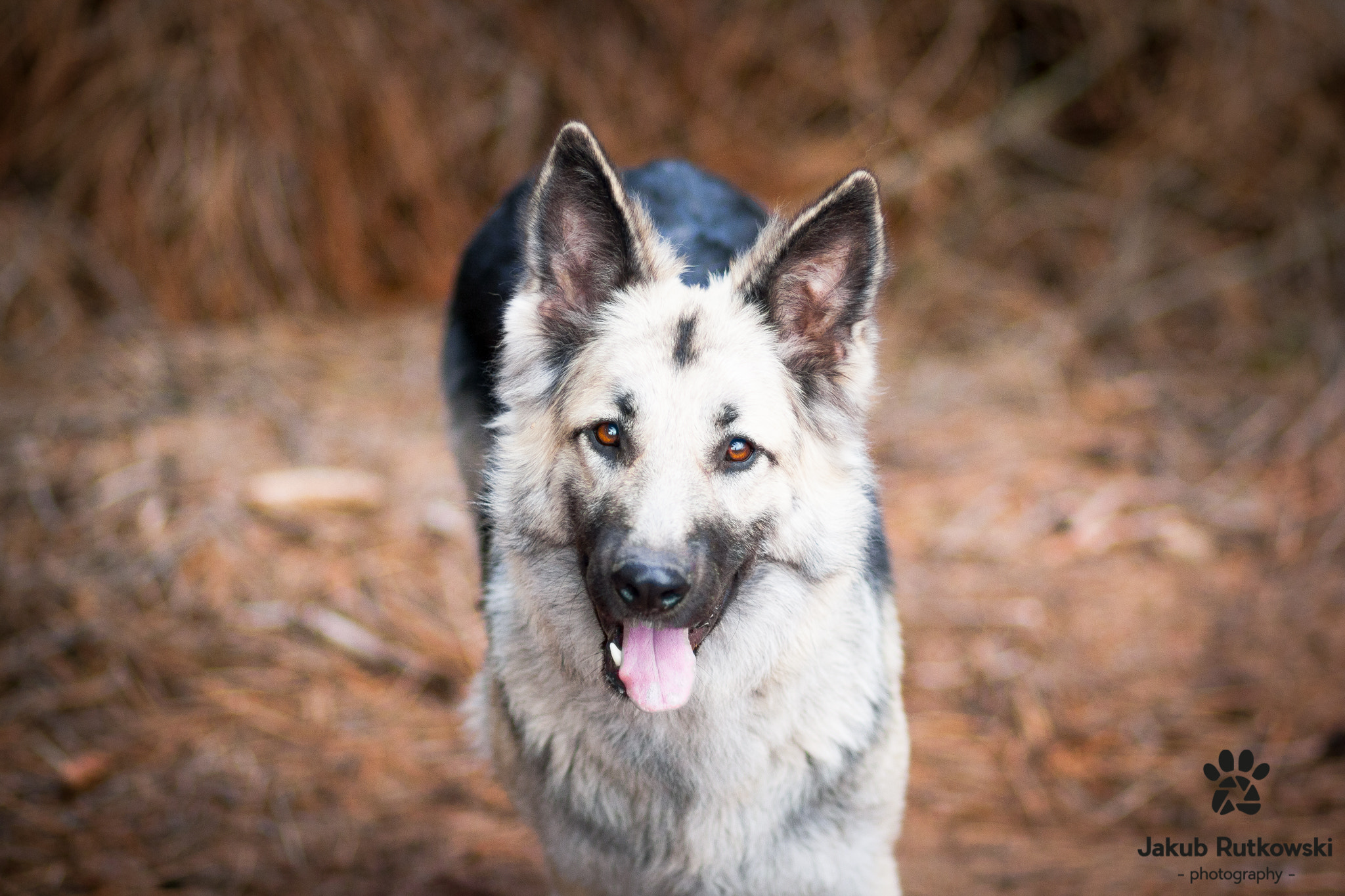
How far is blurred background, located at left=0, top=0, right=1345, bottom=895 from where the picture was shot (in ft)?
13.8

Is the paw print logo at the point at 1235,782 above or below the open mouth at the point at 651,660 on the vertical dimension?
below

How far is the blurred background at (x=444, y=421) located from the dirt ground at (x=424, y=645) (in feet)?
0.07

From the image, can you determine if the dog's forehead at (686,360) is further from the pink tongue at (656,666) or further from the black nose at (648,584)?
the pink tongue at (656,666)

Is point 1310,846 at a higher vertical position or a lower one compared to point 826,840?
lower

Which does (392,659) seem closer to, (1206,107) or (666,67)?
(666,67)

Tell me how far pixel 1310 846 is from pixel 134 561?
5.31 meters

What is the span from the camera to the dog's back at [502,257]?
353 centimetres

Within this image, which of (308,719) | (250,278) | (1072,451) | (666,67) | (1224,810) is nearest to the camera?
(1224,810)

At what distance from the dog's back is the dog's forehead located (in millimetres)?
415

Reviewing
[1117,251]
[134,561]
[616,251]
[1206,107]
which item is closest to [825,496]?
[616,251]

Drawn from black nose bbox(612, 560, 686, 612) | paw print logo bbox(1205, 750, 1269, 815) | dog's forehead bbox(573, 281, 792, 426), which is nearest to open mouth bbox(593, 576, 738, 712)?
black nose bbox(612, 560, 686, 612)

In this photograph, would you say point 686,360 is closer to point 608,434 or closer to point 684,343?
point 684,343

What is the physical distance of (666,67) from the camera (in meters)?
8.12

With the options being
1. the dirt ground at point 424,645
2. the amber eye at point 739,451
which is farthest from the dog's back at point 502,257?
the dirt ground at point 424,645
